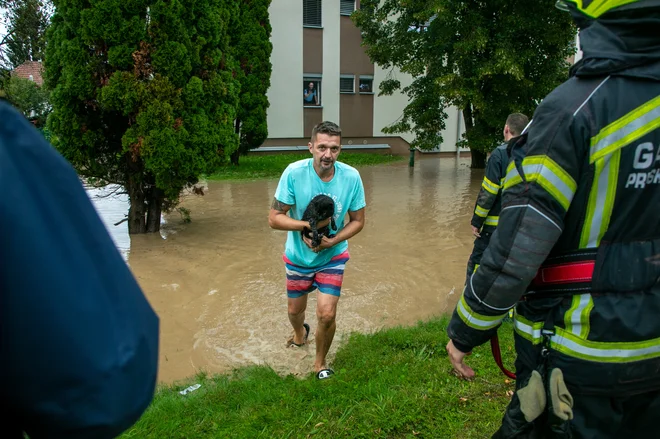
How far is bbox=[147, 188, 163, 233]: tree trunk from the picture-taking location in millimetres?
9594

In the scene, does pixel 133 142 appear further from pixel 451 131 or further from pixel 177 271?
pixel 451 131

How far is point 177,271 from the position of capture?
25.8 ft

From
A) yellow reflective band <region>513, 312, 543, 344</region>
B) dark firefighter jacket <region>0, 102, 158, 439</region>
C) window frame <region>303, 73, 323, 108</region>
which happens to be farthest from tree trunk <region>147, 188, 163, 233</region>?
window frame <region>303, 73, 323, 108</region>

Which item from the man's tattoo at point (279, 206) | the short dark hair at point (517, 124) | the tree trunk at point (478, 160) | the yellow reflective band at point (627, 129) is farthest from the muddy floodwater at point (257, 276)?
the tree trunk at point (478, 160)

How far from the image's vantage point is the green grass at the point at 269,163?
691 inches

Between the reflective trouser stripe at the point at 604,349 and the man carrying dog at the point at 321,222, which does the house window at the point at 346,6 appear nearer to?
the man carrying dog at the point at 321,222

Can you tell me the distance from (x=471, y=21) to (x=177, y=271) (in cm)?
1293

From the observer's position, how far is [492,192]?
15.3ft

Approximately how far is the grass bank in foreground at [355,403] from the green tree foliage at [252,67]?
1494 cm

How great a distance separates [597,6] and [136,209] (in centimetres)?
900

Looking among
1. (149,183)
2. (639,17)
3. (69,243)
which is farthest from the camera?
(149,183)

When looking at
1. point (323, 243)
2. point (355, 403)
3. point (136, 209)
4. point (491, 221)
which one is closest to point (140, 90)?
point (136, 209)

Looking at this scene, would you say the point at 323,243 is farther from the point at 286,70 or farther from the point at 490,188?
the point at 286,70

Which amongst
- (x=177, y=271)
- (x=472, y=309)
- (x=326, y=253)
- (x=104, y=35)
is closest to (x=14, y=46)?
(x=104, y=35)
